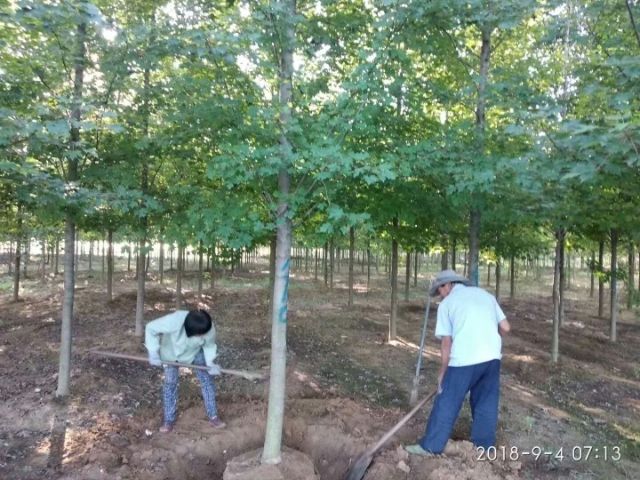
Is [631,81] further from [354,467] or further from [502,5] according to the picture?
[354,467]

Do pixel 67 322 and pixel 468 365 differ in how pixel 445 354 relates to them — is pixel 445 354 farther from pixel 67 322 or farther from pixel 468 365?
pixel 67 322

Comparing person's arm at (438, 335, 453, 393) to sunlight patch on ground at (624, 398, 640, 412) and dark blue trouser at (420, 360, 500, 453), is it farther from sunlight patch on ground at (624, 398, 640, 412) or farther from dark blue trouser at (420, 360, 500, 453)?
sunlight patch on ground at (624, 398, 640, 412)

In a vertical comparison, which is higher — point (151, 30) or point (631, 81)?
point (151, 30)

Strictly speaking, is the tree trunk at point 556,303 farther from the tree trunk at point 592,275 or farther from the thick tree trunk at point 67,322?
the thick tree trunk at point 67,322

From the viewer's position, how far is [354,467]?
4461mm

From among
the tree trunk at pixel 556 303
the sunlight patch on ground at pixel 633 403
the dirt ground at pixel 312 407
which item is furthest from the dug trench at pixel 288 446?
the tree trunk at pixel 556 303

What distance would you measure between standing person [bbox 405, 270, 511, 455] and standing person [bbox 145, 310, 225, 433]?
2.24 metres

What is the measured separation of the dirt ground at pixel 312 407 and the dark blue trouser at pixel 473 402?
203mm

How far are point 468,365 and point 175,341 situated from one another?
9.98ft

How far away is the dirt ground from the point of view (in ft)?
Result: 14.9

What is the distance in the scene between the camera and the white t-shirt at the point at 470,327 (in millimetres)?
4367

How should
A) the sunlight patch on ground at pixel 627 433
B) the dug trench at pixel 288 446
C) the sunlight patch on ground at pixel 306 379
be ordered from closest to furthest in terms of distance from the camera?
the dug trench at pixel 288 446, the sunlight patch on ground at pixel 627 433, the sunlight patch on ground at pixel 306 379

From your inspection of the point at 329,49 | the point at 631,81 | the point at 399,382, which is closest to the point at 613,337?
the point at 399,382

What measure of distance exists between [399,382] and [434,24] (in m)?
5.01
